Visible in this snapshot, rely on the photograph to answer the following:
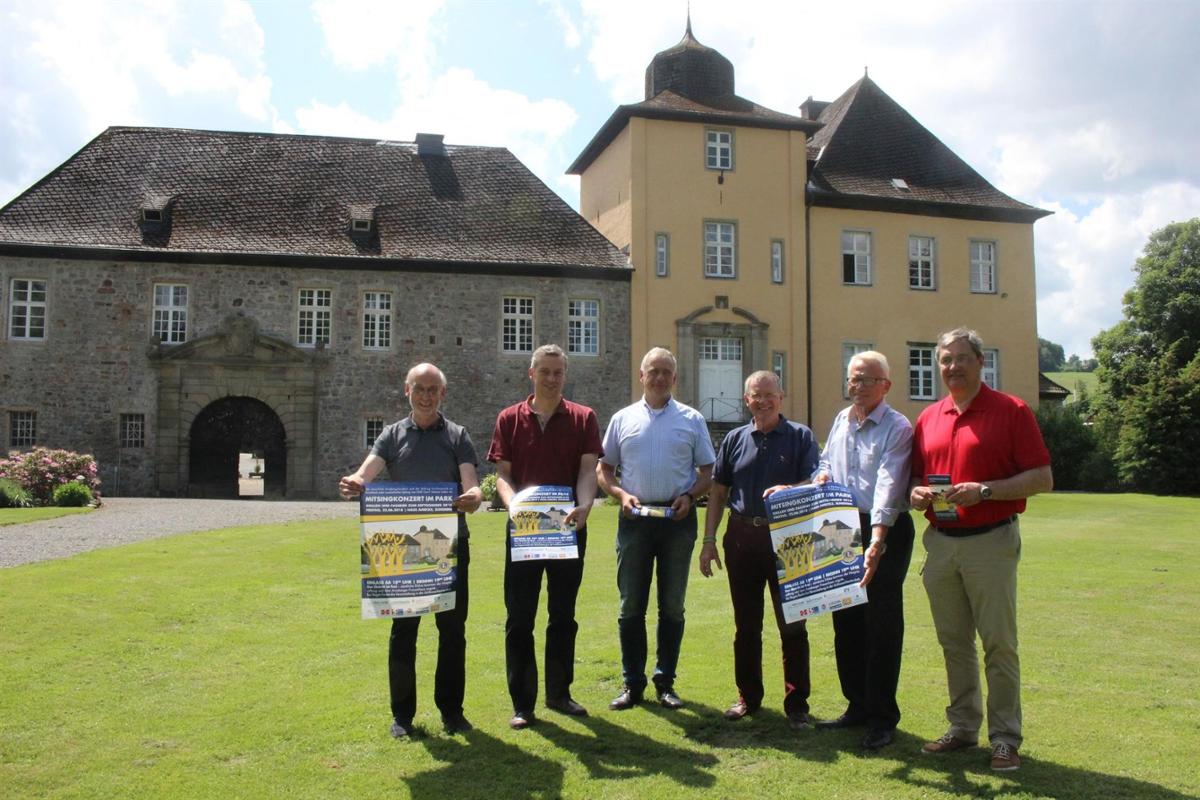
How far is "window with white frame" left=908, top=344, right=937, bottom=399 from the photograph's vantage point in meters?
29.7

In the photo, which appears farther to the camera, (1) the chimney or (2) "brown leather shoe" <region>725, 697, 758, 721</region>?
(1) the chimney

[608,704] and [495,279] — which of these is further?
[495,279]

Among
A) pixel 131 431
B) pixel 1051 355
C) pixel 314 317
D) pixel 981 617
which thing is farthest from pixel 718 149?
pixel 1051 355

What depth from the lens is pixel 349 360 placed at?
86.5 ft

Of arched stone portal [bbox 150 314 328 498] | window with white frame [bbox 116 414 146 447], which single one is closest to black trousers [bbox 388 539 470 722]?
arched stone portal [bbox 150 314 328 498]

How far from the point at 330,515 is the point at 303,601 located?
32.0ft

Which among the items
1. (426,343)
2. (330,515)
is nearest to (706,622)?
(330,515)

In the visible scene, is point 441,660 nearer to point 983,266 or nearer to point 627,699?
point 627,699

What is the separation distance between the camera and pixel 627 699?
19.4 feet

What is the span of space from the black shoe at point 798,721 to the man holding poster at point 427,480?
175 cm

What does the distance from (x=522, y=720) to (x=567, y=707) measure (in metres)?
0.38

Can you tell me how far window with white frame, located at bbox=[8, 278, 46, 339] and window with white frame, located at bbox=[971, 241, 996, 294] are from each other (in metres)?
25.7

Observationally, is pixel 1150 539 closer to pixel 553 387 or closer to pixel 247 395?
pixel 553 387

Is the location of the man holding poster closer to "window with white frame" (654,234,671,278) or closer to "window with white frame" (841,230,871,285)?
"window with white frame" (654,234,671,278)
